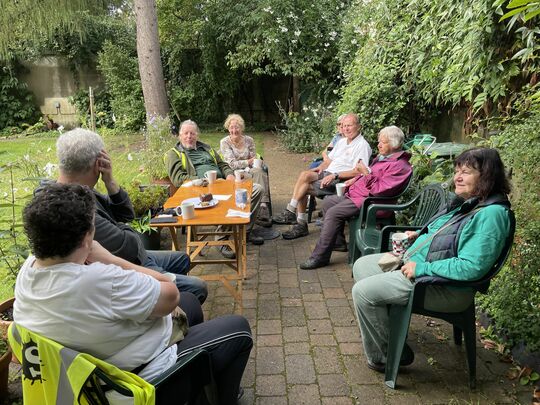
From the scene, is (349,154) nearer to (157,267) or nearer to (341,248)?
(341,248)

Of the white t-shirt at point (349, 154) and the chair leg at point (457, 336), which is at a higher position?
the white t-shirt at point (349, 154)

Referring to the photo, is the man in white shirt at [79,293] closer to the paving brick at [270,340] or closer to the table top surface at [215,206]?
the paving brick at [270,340]

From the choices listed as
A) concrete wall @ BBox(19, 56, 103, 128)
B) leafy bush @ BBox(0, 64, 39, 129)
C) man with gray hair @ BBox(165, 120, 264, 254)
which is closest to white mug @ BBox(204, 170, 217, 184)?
man with gray hair @ BBox(165, 120, 264, 254)

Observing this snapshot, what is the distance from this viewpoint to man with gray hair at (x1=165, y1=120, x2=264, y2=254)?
4125mm

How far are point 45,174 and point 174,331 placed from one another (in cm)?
254

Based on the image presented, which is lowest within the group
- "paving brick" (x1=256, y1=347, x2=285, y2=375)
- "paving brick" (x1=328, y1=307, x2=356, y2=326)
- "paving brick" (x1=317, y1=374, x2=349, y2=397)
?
"paving brick" (x1=317, y1=374, x2=349, y2=397)

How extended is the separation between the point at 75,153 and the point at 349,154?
9.73 ft

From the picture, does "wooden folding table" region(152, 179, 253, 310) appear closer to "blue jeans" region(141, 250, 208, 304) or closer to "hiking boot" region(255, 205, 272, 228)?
"blue jeans" region(141, 250, 208, 304)

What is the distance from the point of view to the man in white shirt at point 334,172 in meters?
4.29

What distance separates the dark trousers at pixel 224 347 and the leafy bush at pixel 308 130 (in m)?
6.77

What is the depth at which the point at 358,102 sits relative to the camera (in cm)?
558

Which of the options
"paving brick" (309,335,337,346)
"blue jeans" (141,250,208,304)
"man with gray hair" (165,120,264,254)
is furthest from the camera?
"man with gray hair" (165,120,264,254)

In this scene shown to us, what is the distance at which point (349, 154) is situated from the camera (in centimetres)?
436

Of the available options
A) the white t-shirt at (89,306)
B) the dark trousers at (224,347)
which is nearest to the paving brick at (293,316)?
the dark trousers at (224,347)
